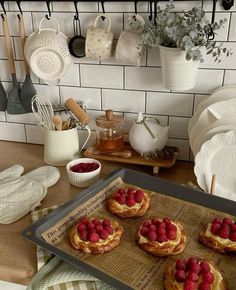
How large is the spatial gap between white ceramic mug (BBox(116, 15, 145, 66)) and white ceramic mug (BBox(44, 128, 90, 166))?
0.27 m

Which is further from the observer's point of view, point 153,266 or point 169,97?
point 169,97

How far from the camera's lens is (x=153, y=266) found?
2.33 ft

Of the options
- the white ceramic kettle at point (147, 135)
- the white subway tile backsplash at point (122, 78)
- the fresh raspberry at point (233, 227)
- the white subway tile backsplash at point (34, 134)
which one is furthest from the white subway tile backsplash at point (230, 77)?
the white subway tile backsplash at point (34, 134)

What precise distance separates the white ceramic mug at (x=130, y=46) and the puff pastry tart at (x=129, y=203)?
361mm

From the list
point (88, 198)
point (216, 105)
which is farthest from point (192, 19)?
point (88, 198)

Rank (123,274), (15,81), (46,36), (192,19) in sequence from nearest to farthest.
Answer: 1. (123,274)
2. (192,19)
3. (46,36)
4. (15,81)

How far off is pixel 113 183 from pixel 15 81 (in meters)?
0.49

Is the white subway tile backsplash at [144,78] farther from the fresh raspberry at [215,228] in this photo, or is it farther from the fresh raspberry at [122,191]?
the fresh raspberry at [215,228]

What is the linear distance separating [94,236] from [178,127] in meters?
0.49

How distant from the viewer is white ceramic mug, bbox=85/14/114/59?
98 centimetres

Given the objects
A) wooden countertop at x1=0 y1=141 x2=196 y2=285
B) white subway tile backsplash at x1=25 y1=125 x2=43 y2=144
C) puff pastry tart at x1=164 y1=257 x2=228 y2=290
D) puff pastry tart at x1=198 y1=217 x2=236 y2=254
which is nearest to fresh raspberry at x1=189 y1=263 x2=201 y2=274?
puff pastry tart at x1=164 y1=257 x2=228 y2=290

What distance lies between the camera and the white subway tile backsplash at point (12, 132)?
1.25 m

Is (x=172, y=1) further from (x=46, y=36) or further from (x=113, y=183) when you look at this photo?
(x=113, y=183)

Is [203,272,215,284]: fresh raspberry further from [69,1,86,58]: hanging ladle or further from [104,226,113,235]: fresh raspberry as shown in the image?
[69,1,86,58]: hanging ladle
